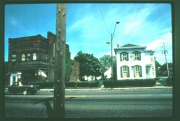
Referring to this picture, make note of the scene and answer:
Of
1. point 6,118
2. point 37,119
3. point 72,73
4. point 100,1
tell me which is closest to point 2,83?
point 6,118

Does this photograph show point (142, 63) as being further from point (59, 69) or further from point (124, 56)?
point (59, 69)

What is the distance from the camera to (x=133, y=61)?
78.6 ft

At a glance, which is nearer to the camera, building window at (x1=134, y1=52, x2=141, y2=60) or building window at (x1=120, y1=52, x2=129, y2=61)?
building window at (x1=134, y1=52, x2=141, y2=60)

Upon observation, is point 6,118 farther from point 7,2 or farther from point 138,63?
point 138,63

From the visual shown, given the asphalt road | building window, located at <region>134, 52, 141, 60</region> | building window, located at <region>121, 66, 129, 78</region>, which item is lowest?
the asphalt road

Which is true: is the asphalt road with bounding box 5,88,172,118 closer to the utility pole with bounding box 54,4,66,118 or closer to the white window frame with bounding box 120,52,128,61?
the utility pole with bounding box 54,4,66,118

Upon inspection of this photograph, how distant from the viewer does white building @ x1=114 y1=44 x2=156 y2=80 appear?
2130cm

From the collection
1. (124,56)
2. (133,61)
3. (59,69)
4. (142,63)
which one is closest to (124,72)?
(133,61)

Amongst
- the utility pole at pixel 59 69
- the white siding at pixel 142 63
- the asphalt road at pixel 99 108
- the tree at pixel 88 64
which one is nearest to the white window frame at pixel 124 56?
the white siding at pixel 142 63

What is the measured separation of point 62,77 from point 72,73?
21.3 meters

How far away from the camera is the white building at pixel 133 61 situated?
21.3 meters

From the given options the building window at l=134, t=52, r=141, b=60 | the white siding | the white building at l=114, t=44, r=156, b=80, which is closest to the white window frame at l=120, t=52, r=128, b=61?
the white building at l=114, t=44, r=156, b=80

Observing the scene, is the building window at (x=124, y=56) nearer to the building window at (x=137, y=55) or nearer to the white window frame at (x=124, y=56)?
the white window frame at (x=124, y=56)

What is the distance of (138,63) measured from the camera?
21.7m
